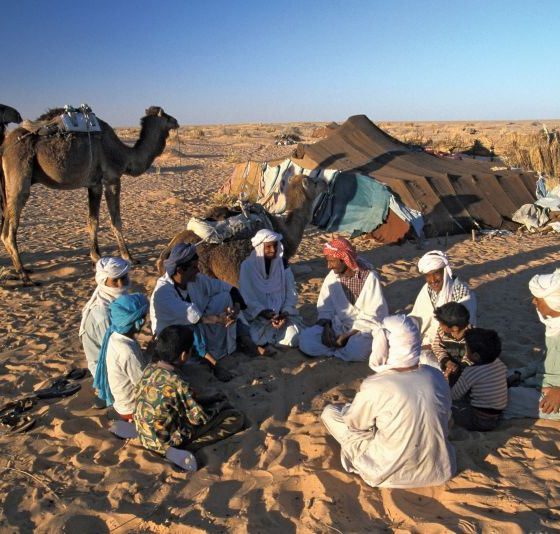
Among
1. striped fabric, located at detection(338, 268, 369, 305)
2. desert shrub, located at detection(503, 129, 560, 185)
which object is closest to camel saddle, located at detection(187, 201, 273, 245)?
striped fabric, located at detection(338, 268, 369, 305)

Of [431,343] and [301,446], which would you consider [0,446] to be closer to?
[301,446]

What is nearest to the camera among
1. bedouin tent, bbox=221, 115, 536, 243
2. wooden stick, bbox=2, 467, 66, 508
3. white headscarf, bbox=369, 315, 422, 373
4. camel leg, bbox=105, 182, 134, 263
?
white headscarf, bbox=369, 315, 422, 373

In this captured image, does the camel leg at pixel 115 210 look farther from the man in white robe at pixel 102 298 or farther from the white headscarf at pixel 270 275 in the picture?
the man in white robe at pixel 102 298

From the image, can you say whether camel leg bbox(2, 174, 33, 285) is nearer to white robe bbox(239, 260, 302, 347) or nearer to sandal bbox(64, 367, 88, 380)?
sandal bbox(64, 367, 88, 380)

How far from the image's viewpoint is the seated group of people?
288 centimetres

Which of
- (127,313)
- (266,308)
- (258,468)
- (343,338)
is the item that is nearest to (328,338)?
(343,338)

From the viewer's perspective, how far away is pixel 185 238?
241 inches

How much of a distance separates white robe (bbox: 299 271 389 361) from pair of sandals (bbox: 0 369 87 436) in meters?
2.16

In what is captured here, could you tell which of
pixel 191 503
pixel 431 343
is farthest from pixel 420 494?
pixel 431 343

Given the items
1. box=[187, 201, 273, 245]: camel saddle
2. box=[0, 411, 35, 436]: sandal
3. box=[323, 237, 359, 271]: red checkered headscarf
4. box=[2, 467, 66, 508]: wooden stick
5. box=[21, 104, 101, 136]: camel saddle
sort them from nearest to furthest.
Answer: box=[2, 467, 66, 508]: wooden stick → box=[0, 411, 35, 436]: sandal → box=[323, 237, 359, 271]: red checkered headscarf → box=[187, 201, 273, 245]: camel saddle → box=[21, 104, 101, 136]: camel saddle

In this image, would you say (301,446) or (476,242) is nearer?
(301,446)

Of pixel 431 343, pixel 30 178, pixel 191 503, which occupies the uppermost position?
pixel 30 178

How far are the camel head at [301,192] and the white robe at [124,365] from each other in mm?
3911

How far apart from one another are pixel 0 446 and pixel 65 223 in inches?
332
